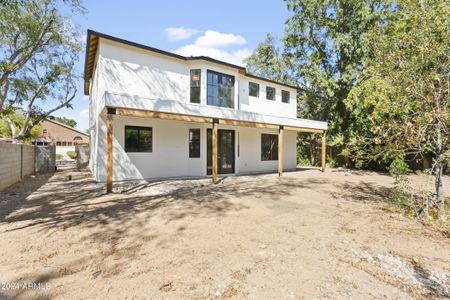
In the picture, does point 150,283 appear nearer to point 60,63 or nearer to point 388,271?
point 388,271

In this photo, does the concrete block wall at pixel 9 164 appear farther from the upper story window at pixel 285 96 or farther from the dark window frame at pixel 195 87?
the upper story window at pixel 285 96

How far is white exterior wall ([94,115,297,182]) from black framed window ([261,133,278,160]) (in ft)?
3.70

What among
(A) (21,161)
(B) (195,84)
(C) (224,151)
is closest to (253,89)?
(B) (195,84)

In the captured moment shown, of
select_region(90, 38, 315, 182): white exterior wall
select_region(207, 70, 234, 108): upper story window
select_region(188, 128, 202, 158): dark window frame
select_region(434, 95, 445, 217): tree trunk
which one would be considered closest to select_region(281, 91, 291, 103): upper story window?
select_region(90, 38, 315, 182): white exterior wall

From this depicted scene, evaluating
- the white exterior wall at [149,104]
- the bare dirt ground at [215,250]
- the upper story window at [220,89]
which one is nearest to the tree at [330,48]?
the upper story window at [220,89]

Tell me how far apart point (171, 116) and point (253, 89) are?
6.76 meters

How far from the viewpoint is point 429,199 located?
5.61 m

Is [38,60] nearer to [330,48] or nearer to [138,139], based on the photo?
[138,139]

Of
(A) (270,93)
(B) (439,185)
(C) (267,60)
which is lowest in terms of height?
(B) (439,185)

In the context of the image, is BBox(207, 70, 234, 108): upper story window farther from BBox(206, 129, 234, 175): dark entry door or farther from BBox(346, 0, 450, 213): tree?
BBox(346, 0, 450, 213): tree

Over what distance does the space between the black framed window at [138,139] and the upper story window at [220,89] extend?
3.38 metres

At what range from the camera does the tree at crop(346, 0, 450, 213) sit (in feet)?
17.0

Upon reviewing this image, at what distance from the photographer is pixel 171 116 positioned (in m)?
8.92

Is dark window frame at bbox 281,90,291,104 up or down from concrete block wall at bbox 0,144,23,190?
up
